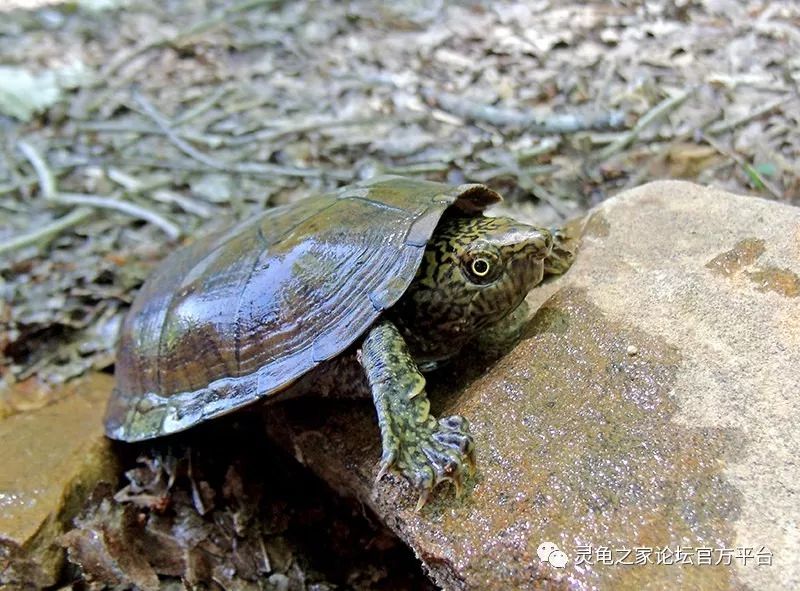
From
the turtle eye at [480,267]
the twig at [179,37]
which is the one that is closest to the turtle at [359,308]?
the turtle eye at [480,267]

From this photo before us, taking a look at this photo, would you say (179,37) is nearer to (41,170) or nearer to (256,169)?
(41,170)

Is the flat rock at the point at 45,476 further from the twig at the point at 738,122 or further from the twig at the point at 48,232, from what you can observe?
the twig at the point at 738,122

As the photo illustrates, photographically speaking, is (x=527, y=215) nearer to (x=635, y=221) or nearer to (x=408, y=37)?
(x=635, y=221)

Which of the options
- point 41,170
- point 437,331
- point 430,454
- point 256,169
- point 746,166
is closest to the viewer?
point 430,454

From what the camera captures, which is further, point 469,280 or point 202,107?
point 202,107

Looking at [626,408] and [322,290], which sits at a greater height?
[322,290]

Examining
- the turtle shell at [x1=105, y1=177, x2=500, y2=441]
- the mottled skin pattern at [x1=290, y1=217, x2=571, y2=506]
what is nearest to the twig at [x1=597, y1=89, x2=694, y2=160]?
the turtle shell at [x1=105, y1=177, x2=500, y2=441]

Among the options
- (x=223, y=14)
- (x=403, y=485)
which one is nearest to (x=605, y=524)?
(x=403, y=485)

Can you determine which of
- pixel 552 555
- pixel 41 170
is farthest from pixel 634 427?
pixel 41 170
